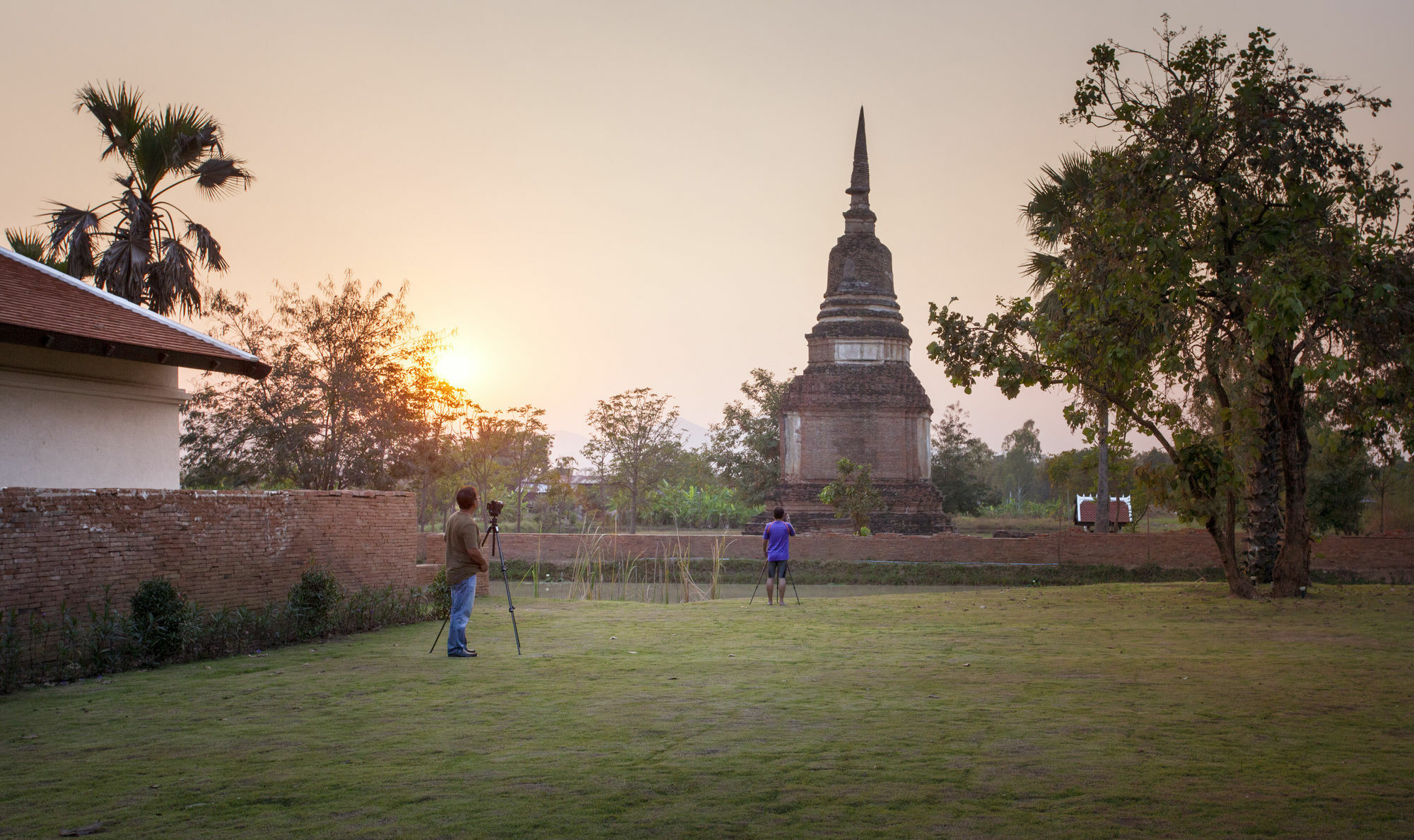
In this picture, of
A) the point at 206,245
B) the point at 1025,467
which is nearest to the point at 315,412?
the point at 206,245

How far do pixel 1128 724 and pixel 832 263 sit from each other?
A: 1150 inches

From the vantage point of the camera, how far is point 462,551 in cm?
1020

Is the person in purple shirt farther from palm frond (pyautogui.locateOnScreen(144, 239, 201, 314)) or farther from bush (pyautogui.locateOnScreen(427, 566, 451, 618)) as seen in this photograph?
palm frond (pyautogui.locateOnScreen(144, 239, 201, 314))

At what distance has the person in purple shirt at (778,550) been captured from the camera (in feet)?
50.8

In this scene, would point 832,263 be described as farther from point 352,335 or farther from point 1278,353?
point 1278,353

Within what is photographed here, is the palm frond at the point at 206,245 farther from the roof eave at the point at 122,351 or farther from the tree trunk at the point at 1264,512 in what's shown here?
the tree trunk at the point at 1264,512

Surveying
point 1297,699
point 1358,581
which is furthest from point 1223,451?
point 1297,699

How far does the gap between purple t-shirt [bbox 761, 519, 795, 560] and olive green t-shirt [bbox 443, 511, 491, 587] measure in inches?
235

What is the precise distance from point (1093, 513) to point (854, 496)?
14999 mm

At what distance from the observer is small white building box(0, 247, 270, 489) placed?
1115cm

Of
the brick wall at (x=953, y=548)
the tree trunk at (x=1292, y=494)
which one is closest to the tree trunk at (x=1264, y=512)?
the tree trunk at (x=1292, y=494)

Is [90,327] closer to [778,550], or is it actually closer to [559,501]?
[778,550]

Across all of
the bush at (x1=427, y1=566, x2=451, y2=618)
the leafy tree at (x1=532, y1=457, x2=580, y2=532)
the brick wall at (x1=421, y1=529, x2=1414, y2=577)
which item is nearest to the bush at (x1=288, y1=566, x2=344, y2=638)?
the bush at (x1=427, y1=566, x2=451, y2=618)

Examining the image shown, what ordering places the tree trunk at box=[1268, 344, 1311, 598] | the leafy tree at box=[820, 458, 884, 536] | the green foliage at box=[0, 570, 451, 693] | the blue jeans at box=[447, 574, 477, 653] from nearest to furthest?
the green foliage at box=[0, 570, 451, 693], the blue jeans at box=[447, 574, 477, 653], the tree trunk at box=[1268, 344, 1311, 598], the leafy tree at box=[820, 458, 884, 536]
